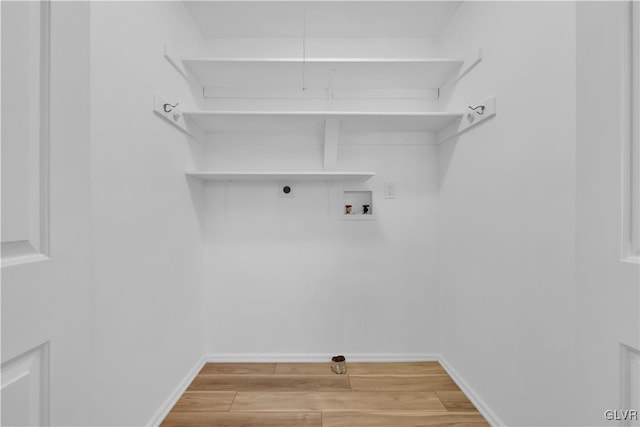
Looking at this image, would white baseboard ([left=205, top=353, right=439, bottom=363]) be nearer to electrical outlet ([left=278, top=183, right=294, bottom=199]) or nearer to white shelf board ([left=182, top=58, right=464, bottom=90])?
electrical outlet ([left=278, top=183, right=294, bottom=199])

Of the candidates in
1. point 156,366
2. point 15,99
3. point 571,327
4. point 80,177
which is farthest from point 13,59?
point 571,327

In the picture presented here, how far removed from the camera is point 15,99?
493 millimetres

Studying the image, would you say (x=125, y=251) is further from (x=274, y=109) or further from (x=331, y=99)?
(x=331, y=99)

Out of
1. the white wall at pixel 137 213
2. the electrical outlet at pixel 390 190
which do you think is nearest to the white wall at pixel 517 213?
the electrical outlet at pixel 390 190

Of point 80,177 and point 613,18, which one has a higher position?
point 613,18

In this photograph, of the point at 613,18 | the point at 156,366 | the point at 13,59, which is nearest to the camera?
the point at 13,59

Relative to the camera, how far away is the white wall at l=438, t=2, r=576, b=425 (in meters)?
1.15

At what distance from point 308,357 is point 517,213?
1.74 m

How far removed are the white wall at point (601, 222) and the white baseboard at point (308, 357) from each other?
1.75m

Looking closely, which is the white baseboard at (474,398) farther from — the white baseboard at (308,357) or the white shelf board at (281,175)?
the white shelf board at (281,175)

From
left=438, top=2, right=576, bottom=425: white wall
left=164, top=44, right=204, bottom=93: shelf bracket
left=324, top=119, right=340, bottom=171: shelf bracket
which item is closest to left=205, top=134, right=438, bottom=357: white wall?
left=324, top=119, right=340, bottom=171: shelf bracket

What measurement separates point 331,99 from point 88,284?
204cm

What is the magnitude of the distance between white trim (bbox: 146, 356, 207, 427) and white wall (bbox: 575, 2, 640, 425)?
5.93 ft

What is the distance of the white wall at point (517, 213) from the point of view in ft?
3.78
